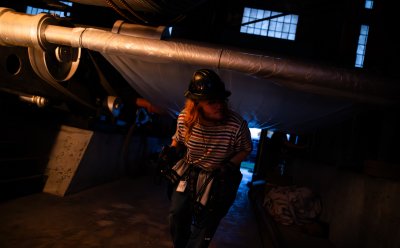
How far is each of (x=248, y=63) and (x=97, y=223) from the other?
2581 mm

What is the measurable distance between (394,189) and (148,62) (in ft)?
9.61

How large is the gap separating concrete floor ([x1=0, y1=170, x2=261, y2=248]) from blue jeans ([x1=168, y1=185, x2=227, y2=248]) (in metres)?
0.68

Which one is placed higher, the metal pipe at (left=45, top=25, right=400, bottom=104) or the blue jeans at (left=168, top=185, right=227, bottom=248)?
the metal pipe at (left=45, top=25, right=400, bottom=104)

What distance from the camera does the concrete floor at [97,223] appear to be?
2.73m

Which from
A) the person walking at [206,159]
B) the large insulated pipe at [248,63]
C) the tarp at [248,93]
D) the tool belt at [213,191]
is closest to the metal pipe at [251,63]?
the large insulated pipe at [248,63]

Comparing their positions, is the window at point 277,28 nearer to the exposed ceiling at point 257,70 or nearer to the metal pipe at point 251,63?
the exposed ceiling at point 257,70

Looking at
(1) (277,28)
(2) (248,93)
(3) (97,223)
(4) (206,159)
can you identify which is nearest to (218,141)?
(4) (206,159)

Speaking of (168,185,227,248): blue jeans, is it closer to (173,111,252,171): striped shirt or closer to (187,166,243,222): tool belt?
(187,166,243,222): tool belt

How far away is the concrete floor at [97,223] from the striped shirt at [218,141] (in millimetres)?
1290

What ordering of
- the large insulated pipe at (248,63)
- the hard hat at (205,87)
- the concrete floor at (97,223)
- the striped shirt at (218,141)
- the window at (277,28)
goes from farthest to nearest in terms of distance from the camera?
the window at (277,28) → the concrete floor at (97,223) → the large insulated pipe at (248,63) → the striped shirt at (218,141) → the hard hat at (205,87)

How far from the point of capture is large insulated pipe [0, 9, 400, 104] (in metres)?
2.52

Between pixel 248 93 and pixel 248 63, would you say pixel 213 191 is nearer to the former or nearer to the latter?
pixel 248 63

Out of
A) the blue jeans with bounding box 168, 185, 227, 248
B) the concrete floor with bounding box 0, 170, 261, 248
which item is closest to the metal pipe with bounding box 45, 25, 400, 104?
the blue jeans with bounding box 168, 185, 227, 248

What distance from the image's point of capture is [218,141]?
7.52 feet
